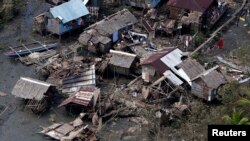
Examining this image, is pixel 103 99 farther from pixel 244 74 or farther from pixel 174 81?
pixel 244 74

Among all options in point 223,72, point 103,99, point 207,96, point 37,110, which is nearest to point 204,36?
point 223,72

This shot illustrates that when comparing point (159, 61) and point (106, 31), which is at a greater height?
point (106, 31)

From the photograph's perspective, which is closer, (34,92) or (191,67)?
(34,92)

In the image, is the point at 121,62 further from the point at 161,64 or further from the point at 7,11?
the point at 7,11

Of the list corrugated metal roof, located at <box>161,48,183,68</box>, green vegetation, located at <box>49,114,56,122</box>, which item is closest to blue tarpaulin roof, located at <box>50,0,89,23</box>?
corrugated metal roof, located at <box>161,48,183,68</box>

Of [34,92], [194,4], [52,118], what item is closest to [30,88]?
[34,92]

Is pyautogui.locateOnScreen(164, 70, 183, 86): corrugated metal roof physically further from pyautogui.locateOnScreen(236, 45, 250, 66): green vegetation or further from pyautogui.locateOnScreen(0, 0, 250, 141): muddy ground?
pyautogui.locateOnScreen(236, 45, 250, 66): green vegetation

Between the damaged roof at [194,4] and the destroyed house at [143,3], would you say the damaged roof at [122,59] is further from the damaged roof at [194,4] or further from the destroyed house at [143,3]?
the destroyed house at [143,3]
